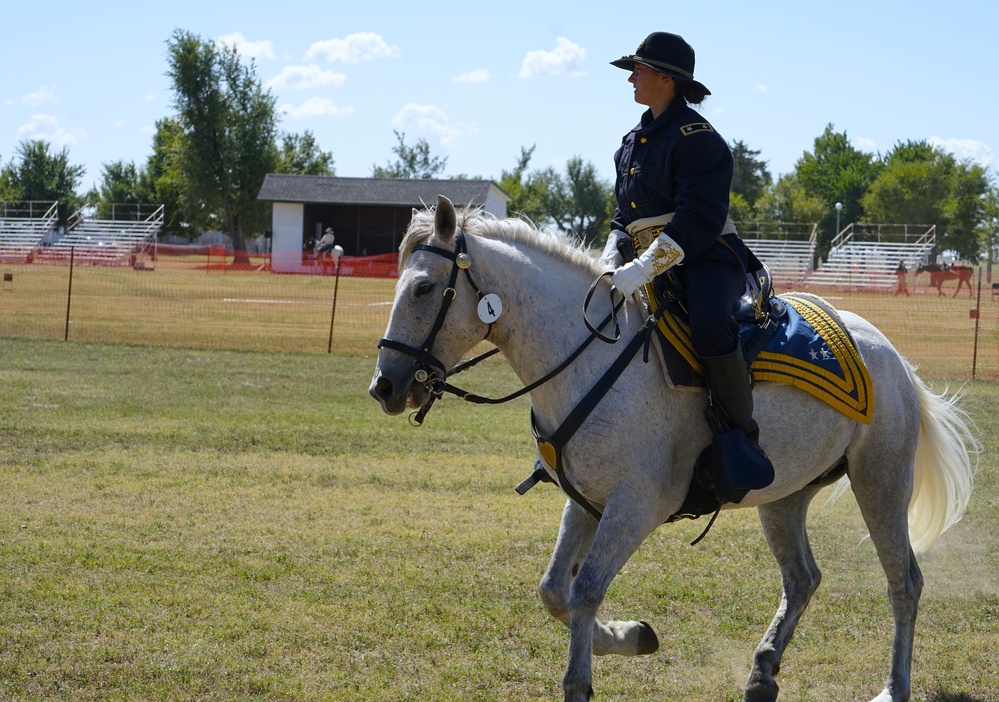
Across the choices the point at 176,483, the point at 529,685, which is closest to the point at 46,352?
the point at 176,483

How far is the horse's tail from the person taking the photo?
570cm

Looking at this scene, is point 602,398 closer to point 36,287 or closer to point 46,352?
point 46,352

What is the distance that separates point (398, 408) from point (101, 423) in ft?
31.1

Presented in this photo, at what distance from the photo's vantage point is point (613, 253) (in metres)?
5.00

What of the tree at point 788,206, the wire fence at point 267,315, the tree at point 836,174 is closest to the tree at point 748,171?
the tree at point 836,174

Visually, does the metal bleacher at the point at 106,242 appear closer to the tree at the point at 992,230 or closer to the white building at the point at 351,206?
the white building at the point at 351,206

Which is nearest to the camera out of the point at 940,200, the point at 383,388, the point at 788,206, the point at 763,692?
the point at 383,388

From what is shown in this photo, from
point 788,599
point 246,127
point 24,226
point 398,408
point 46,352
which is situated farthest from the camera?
point 246,127

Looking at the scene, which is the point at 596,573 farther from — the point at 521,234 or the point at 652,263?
the point at 521,234

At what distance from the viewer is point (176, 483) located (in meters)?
9.48

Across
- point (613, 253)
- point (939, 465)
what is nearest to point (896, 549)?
point (939, 465)

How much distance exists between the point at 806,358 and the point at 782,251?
170 feet

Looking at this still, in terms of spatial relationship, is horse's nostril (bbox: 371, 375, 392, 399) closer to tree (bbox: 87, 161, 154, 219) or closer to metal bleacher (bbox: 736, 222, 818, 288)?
metal bleacher (bbox: 736, 222, 818, 288)

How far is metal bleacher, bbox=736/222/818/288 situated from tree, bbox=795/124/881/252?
27.6 metres
